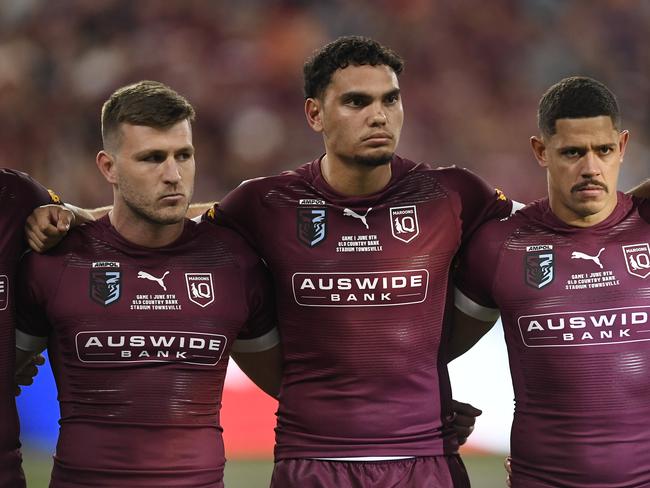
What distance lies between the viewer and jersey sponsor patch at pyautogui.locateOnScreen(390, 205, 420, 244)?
3914 mm

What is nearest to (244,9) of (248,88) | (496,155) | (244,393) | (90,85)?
(248,88)

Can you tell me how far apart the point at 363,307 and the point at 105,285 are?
868 mm

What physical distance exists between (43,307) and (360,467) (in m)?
1.19

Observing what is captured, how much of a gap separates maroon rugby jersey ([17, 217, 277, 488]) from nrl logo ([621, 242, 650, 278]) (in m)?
1.24

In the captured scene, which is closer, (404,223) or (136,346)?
(136,346)

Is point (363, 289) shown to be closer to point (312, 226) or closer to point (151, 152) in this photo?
point (312, 226)

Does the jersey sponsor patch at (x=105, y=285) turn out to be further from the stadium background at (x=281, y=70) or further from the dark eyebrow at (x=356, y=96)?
the stadium background at (x=281, y=70)

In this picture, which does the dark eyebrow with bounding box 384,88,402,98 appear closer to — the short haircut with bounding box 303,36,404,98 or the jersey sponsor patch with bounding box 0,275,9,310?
the short haircut with bounding box 303,36,404,98

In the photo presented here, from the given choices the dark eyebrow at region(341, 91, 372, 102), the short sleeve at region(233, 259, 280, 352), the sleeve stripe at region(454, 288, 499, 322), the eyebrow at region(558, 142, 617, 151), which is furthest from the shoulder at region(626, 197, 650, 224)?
the short sleeve at region(233, 259, 280, 352)

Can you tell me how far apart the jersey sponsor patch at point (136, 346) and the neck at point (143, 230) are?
332 mm

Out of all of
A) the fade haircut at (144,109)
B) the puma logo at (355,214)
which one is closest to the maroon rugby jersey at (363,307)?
the puma logo at (355,214)

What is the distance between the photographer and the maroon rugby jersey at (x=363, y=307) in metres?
3.79

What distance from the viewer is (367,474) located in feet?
12.3


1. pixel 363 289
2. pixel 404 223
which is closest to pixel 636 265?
pixel 404 223
